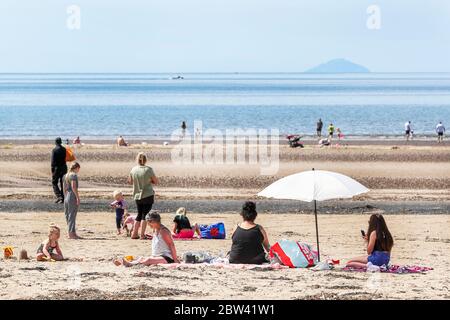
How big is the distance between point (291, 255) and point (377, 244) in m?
1.26

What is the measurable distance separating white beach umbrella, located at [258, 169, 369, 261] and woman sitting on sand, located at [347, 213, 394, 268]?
29.2 inches

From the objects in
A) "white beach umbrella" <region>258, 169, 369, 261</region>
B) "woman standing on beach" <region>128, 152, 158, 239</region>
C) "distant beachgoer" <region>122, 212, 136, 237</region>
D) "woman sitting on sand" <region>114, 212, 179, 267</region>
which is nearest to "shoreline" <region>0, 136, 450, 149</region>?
"distant beachgoer" <region>122, 212, 136, 237</region>

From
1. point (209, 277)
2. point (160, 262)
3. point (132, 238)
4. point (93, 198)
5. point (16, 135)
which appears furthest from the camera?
point (16, 135)

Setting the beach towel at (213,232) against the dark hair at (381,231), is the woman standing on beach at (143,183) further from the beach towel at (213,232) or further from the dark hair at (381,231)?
the dark hair at (381,231)

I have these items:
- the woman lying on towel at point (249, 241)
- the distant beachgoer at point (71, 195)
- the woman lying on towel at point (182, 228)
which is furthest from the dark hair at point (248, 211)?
the distant beachgoer at point (71, 195)

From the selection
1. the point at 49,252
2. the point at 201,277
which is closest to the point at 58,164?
the point at 49,252

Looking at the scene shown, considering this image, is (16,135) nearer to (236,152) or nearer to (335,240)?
(236,152)

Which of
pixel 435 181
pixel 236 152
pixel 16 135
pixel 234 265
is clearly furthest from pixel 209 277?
pixel 16 135

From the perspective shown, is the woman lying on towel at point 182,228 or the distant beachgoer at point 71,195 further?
the woman lying on towel at point 182,228

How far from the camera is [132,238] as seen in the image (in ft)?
53.9

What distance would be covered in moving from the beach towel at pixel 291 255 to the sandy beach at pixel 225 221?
1.38 feet

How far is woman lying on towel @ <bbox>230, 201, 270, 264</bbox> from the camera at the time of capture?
12705 mm

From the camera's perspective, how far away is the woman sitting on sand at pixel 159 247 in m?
12.9
